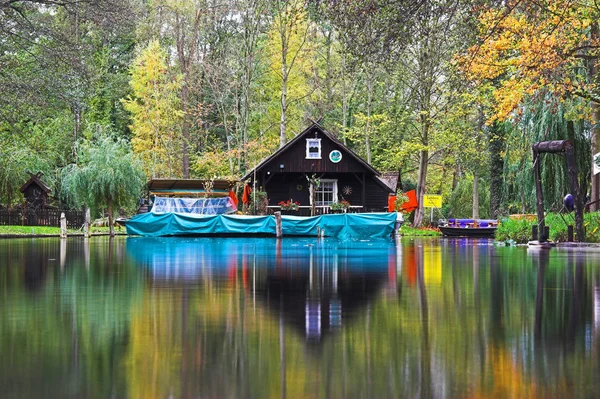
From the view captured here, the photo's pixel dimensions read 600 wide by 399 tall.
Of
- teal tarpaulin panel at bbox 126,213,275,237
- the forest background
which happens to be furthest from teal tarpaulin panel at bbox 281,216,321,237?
the forest background

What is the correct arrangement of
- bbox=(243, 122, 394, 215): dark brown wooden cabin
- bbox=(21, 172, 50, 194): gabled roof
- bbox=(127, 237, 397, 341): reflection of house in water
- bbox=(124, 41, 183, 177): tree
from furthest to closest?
bbox=(124, 41, 183, 177): tree, bbox=(243, 122, 394, 215): dark brown wooden cabin, bbox=(21, 172, 50, 194): gabled roof, bbox=(127, 237, 397, 341): reflection of house in water

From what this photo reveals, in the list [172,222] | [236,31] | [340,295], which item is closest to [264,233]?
[172,222]

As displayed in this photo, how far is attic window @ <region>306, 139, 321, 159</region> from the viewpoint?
2143 inches

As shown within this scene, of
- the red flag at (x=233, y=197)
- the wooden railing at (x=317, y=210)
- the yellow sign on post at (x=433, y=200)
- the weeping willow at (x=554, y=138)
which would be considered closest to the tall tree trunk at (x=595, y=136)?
the weeping willow at (x=554, y=138)

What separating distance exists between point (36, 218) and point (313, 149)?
17.4 m

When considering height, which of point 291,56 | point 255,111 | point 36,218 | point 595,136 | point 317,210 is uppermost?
point 291,56

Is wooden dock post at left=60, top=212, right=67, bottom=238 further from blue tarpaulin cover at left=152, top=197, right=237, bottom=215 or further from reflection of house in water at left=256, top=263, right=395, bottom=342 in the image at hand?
reflection of house in water at left=256, top=263, right=395, bottom=342

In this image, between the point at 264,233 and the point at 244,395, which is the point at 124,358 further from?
the point at 264,233

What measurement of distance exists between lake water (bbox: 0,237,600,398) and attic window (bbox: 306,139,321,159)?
40360 mm

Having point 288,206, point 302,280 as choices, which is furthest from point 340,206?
point 302,280

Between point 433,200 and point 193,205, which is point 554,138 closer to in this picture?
point 433,200

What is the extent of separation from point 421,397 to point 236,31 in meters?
63.1

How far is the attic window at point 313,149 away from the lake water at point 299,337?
132 ft

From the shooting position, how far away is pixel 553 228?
3086 cm
